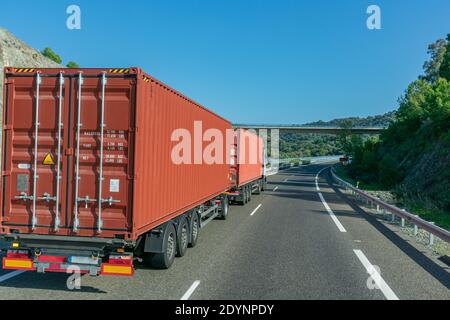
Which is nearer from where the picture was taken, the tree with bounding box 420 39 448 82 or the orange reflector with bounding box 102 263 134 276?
the orange reflector with bounding box 102 263 134 276

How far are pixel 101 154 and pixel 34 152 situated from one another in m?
1.15

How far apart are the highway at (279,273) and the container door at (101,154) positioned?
1187mm

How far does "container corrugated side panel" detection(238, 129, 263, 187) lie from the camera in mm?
19906

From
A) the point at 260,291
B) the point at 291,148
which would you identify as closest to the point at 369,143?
the point at 260,291

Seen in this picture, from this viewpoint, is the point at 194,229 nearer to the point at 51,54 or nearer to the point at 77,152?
the point at 77,152

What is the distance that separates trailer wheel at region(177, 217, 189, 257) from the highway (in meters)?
0.18

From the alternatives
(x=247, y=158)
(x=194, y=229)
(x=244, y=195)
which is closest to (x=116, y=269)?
(x=194, y=229)

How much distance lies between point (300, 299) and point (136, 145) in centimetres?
344

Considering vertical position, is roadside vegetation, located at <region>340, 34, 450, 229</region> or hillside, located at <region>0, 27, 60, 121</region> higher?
hillside, located at <region>0, 27, 60, 121</region>

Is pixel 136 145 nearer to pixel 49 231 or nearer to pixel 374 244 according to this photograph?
pixel 49 231

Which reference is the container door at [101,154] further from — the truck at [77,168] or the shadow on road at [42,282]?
the shadow on road at [42,282]

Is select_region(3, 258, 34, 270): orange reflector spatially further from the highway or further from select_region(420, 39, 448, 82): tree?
select_region(420, 39, 448, 82): tree

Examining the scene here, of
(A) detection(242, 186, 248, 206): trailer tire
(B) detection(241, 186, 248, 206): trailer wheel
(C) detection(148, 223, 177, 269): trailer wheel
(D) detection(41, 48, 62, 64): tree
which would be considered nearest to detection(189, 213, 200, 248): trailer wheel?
(C) detection(148, 223, 177, 269): trailer wheel

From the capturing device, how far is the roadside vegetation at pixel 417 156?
76.5ft
